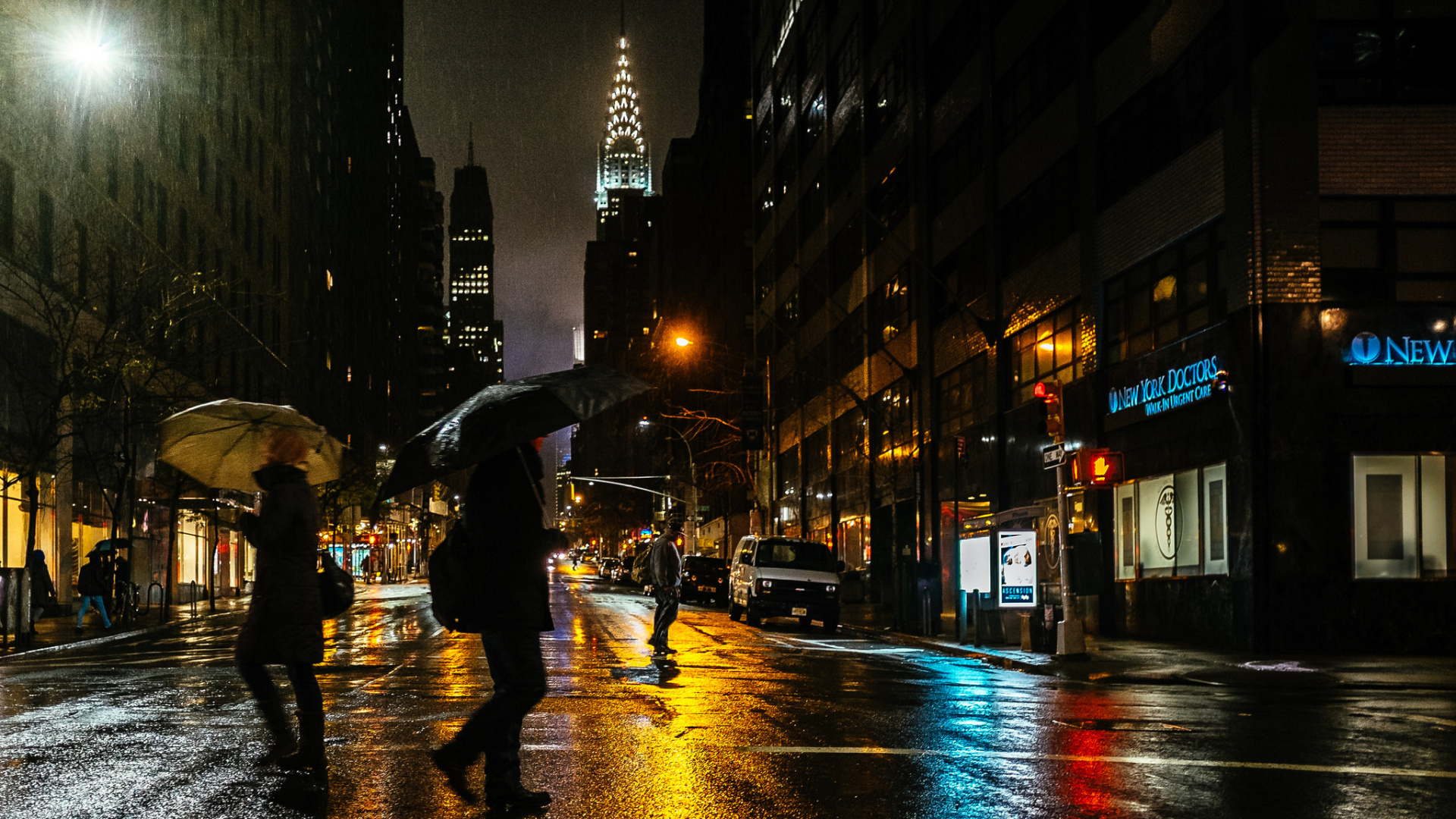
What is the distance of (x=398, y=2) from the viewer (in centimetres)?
13162

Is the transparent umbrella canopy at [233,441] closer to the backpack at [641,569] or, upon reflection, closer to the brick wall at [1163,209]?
the brick wall at [1163,209]

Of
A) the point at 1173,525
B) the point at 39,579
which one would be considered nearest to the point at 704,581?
the point at 39,579

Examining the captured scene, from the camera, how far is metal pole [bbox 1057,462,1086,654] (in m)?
19.5

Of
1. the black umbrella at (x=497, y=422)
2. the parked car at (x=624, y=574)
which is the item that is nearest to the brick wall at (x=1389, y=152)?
the black umbrella at (x=497, y=422)

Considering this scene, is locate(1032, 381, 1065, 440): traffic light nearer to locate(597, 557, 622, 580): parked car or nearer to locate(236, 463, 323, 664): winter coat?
locate(236, 463, 323, 664): winter coat

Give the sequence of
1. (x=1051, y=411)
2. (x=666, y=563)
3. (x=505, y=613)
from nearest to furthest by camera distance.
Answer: (x=505, y=613), (x=666, y=563), (x=1051, y=411)

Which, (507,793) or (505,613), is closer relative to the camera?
(507,793)

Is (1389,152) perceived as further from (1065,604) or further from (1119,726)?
(1119,726)

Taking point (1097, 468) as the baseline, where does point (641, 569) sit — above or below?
below

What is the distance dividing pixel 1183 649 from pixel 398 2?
408ft

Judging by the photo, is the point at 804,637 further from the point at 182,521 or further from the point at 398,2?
the point at 398,2

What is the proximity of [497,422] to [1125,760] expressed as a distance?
4607 millimetres

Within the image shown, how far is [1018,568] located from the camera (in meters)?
22.2

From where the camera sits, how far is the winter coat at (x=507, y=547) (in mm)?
6949
